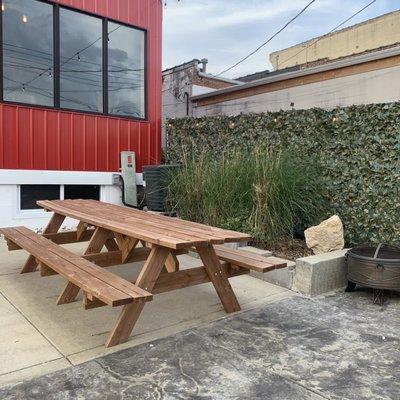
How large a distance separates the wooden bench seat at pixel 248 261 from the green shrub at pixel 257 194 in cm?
139

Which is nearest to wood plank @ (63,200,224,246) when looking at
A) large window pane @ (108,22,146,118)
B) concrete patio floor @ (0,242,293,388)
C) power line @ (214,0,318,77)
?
concrete patio floor @ (0,242,293,388)

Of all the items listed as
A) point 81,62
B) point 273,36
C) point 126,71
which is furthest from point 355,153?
point 273,36

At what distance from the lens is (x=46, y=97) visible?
20.8 ft

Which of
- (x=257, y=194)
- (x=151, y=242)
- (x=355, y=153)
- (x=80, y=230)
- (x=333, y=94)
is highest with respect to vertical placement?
(x=333, y=94)

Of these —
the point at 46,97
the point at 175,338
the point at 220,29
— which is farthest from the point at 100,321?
the point at 220,29

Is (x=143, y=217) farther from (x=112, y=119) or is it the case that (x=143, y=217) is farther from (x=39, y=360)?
(x=112, y=119)

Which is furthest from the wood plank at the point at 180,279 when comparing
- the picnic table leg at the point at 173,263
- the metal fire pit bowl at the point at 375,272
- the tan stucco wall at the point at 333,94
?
the tan stucco wall at the point at 333,94

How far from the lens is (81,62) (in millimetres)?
6773

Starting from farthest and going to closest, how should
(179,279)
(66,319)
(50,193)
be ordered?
1. (50,193)
2. (66,319)
3. (179,279)

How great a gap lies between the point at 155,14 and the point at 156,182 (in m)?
→ 3.04

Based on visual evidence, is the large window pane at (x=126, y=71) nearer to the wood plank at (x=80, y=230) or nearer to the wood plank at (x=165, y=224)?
the wood plank at (x=80, y=230)

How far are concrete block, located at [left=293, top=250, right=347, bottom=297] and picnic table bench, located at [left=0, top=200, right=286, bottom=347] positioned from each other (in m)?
0.76

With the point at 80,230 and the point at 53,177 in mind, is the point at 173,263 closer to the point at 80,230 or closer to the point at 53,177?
the point at 80,230

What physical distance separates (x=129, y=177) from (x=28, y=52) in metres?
2.43
